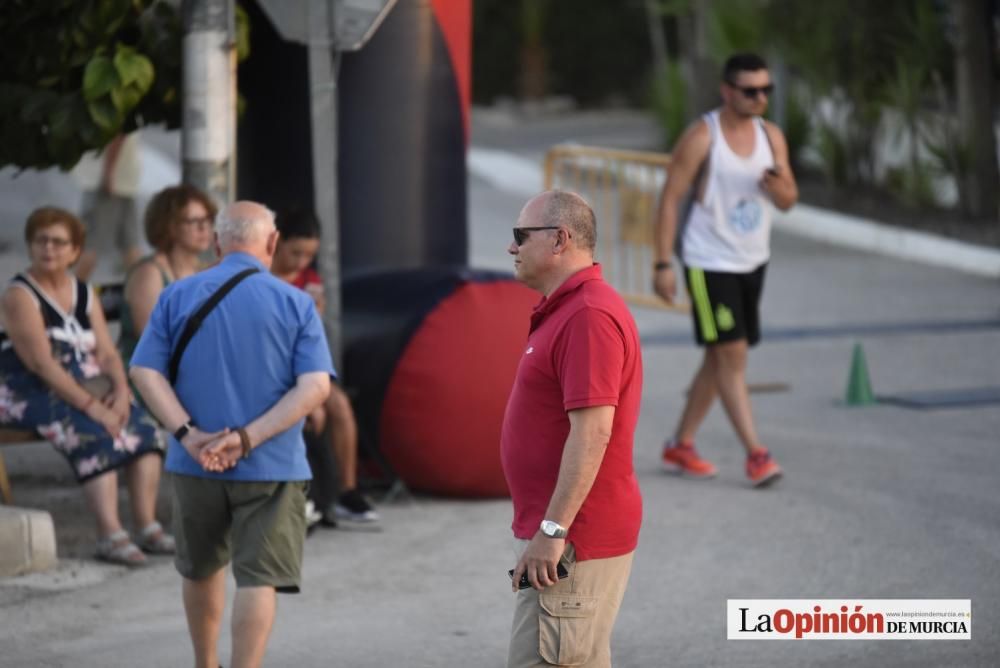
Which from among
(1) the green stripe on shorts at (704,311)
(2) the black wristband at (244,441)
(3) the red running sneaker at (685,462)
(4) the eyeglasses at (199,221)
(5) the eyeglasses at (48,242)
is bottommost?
(3) the red running sneaker at (685,462)

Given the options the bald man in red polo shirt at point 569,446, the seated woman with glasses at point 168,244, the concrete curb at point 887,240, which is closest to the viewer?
the bald man in red polo shirt at point 569,446

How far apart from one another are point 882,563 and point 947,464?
5.56 ft

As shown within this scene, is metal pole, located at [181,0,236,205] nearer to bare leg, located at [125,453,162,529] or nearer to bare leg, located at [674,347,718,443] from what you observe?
bare leg, located at [125,453,162,529]

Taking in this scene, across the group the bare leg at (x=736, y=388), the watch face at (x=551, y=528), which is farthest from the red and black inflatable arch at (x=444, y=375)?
the watch face at (x=551, y=528)

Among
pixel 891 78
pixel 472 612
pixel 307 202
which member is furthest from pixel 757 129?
pixel 891 78

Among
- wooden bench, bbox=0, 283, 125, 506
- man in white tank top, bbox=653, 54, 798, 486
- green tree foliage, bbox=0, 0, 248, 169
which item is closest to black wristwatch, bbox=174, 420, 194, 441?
wooden bench, bbox=0, 283, 125, 506

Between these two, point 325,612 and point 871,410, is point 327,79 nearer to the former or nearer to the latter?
point 325,612

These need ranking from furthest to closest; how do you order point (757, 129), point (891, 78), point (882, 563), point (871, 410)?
point (891, 78)
point (871, 410)
point (757, 129)
point (882, 563)

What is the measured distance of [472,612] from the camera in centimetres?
616

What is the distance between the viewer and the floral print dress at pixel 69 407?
22.6 feet

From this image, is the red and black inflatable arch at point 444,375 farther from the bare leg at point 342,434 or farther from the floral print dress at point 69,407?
the floral print dress at point 69,407

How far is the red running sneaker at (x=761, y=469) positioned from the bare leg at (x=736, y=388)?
4cm

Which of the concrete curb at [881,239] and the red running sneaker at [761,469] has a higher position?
the red running sneaker at [761,469]

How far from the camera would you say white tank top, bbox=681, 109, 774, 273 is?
7.93m
